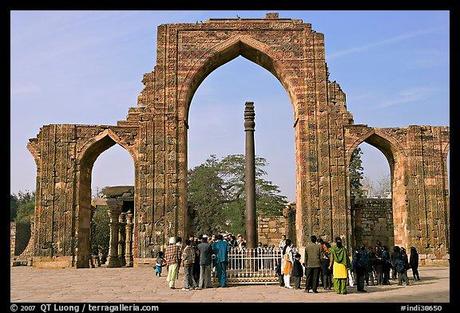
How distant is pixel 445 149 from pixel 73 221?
45.3 ft

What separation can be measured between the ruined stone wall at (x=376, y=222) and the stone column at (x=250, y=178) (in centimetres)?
1080

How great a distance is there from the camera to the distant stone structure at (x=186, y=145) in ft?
59.2

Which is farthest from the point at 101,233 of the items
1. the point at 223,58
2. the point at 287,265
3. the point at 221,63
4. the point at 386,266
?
the point at 386,266

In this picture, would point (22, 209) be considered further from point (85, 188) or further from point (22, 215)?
point (85, 188)

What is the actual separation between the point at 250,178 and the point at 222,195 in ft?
95.4

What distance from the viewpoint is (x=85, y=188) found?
1942 cm

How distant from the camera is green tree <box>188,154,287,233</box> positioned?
130 ft

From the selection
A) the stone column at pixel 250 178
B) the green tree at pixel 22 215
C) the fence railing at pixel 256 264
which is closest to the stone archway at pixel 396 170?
the stone column at pixel 250 178

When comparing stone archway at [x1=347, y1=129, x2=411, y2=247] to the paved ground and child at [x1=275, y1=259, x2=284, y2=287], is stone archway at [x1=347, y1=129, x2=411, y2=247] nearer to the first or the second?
the paved ground

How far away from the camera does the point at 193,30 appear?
19.2m

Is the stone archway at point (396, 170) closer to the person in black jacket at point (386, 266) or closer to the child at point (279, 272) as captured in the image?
the person in black jacket at point (386, 266)

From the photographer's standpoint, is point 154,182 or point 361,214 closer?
point 154,182
